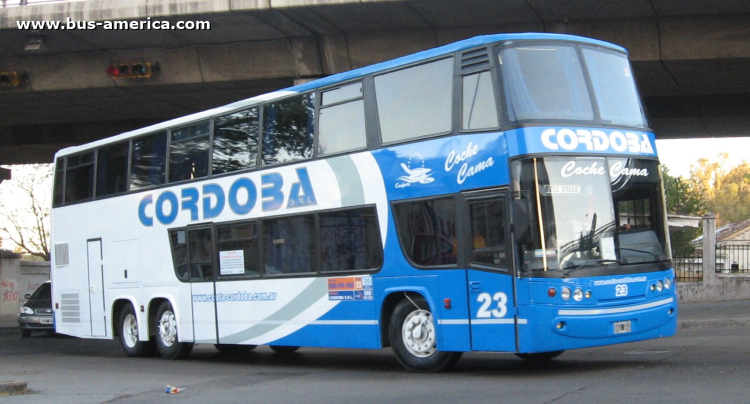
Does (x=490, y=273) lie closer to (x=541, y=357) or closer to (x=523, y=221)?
(x=523, y=221)

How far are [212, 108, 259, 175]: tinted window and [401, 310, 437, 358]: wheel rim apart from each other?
157 inches

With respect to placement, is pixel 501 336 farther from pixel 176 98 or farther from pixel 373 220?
pixel 176 98

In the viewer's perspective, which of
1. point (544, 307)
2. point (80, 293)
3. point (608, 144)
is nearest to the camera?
point (544, 307)

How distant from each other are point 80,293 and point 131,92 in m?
6.18

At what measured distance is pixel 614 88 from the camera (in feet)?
37.3

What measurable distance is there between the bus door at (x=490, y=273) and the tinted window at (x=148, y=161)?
7388 millimetres

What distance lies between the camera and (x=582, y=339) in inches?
407

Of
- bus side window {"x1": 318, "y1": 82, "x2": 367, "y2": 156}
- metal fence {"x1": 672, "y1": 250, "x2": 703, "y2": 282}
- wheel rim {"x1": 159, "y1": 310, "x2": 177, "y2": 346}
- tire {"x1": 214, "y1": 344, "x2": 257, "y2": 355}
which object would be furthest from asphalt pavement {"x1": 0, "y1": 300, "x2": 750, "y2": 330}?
wheel rim {"x1": 159, "y1": 310, "x2": 177, "y2": 346}

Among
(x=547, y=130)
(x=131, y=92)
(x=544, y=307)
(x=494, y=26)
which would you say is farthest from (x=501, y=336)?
(x=131, y=92)

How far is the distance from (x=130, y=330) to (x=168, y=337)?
1.34 m

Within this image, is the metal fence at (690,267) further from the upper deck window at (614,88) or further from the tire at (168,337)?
the upper deck window at (614,88)

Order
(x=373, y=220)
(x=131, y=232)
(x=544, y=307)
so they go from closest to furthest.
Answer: (x=544, y=307) < (x=373, y=220) < (x=131, y=232)

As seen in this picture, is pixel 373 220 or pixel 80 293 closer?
pixel 373 220

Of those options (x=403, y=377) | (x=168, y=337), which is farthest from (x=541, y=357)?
(x=168, y=337)
